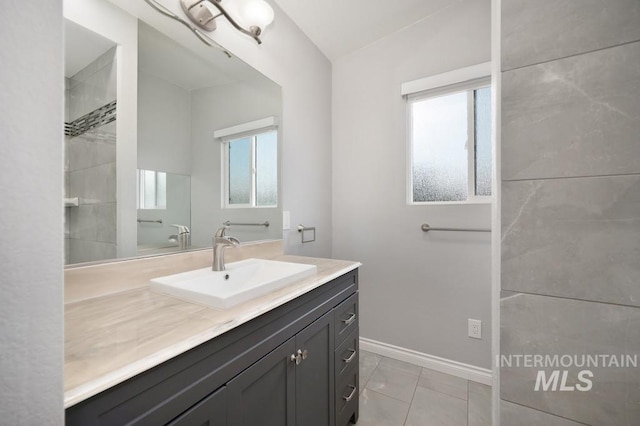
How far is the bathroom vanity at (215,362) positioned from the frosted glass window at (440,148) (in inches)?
42.2

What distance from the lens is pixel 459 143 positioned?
180 centimetres

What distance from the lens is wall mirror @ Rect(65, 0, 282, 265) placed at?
86 cm

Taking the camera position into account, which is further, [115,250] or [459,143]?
[459,143]

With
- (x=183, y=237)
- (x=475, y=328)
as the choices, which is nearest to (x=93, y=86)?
(x=183, y=237)

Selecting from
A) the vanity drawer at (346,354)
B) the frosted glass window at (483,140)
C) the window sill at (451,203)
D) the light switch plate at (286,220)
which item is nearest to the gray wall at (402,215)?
the window sill at (451,203)

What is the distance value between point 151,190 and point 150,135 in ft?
0.74

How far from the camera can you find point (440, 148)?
187 cm

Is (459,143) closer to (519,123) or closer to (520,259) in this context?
(519,123)

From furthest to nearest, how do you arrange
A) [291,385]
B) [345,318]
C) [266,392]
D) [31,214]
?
[345,318], [291,385], [266,392], [31,214]

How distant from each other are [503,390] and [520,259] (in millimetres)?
481

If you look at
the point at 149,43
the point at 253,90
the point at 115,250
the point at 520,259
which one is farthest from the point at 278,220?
the point at 520,259

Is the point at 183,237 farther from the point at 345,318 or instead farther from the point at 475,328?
the point at 475,328
